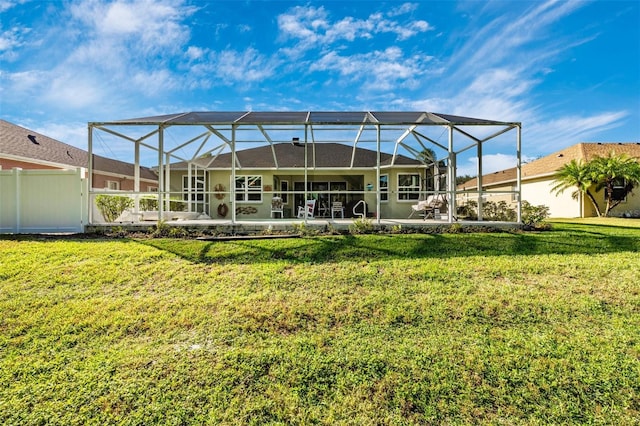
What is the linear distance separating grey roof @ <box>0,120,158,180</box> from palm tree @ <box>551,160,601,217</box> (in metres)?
23.9

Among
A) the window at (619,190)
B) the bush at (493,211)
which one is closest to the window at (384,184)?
the bush at (493,211)

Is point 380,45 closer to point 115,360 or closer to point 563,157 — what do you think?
point 115,360

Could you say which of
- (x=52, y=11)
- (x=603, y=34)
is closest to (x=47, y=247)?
(x=52, y=11)

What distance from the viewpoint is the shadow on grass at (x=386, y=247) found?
6395mm

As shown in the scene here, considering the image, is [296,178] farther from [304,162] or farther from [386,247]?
[386,247]

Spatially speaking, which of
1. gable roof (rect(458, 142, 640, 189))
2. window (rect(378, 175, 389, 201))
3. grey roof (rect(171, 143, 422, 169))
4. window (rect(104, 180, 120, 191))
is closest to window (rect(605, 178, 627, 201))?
gable roof (rect(458, 142, 640, 189))

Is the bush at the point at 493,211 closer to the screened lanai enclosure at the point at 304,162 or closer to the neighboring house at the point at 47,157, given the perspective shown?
the screened lanai enclosure at the point at 304,162

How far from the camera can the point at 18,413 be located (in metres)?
2.73

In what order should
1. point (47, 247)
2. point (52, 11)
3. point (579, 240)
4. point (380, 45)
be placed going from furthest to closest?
point (380, 45), point (52, 11), point (579, 240), point (47, 247)

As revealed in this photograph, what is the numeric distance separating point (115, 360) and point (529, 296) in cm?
534

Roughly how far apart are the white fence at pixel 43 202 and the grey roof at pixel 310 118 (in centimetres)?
185

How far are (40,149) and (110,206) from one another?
9401mm

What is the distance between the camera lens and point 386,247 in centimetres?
685

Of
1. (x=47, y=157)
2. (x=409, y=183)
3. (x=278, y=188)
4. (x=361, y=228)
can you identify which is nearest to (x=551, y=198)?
(x=409, y=183)
